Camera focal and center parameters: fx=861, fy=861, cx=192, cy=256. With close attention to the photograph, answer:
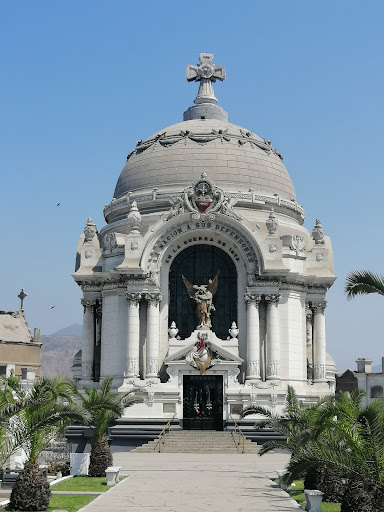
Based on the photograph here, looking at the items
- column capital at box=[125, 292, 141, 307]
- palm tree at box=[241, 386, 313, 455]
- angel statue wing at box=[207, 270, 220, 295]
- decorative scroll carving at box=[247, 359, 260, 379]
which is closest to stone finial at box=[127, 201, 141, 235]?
column capital at box=[125, 292, 141, 307]

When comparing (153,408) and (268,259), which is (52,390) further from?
(268,259)

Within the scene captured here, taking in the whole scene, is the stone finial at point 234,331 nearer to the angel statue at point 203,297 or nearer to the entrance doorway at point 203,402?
the angel statue at point 203,297

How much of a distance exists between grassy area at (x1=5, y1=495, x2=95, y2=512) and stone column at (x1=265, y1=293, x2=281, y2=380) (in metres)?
24.4

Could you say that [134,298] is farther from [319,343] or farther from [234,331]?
[319,343]

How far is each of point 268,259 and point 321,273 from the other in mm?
5332

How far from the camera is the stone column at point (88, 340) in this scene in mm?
54000

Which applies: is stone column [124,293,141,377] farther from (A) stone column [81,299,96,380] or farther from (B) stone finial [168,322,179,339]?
(A) stone column [81,299,96,380]

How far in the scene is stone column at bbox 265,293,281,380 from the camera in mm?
49906

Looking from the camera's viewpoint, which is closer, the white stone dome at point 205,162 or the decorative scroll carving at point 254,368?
the decorative scroll carving at point 254,368

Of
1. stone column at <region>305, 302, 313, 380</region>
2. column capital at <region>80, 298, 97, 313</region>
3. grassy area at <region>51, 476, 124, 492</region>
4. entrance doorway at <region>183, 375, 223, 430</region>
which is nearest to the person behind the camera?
grassy area at <region>51, 476, 124, 492</region>

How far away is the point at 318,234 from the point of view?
55.9 meters

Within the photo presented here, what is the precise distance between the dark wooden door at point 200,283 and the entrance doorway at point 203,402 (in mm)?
3382

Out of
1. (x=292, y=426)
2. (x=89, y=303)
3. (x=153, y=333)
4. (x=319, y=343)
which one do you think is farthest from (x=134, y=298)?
(x=292, y=426)

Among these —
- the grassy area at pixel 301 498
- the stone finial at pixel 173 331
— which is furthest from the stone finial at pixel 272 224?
the grassy area at pixel 301 498
